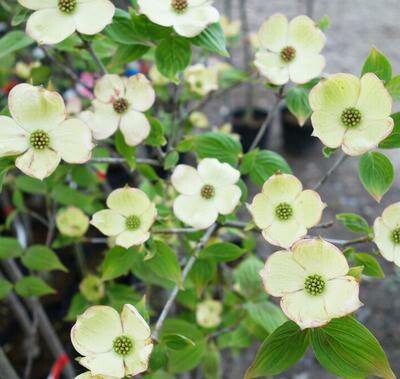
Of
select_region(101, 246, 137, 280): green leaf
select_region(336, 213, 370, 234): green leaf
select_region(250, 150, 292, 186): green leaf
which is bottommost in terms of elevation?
select_region(101, 246, 137, 280): green leaf

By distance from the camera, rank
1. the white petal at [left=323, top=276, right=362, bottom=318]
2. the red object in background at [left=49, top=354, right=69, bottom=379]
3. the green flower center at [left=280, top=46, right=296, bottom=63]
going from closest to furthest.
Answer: the white petal at [left=323, top=276, right=362, bottom=318] → the green flower center at [left=280, top=46, right=296, bottom=63] → the red object in background at [left=49, top=354, right=69, bottom=379]

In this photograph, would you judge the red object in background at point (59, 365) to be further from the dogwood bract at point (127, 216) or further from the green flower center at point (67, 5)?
the green flower center at point (67, 5)

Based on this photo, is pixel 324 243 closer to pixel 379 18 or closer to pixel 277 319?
pixel 277 319

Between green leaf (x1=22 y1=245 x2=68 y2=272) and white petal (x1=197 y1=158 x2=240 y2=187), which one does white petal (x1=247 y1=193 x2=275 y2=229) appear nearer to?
white petal (x1=197 y1=158 x2=240 y2=187)

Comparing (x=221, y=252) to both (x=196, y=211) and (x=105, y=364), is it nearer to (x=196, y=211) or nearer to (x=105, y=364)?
(x=196, y=211)

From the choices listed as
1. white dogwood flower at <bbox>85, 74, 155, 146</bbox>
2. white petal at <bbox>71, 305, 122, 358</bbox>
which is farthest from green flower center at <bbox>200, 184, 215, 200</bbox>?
white petal at <bbox>71, 305, 122, 358</bbox>

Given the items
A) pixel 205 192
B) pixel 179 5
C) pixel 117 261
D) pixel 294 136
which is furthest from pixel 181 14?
pixel 294 136
